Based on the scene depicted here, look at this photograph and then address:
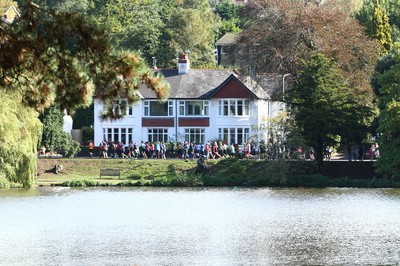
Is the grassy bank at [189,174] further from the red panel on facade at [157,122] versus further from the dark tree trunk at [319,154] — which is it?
the red panel on facade at [157,122]

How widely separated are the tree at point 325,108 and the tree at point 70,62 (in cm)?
5879

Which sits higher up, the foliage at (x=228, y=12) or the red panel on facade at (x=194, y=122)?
the foliage at (x=228, y=12)

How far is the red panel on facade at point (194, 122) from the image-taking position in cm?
10538

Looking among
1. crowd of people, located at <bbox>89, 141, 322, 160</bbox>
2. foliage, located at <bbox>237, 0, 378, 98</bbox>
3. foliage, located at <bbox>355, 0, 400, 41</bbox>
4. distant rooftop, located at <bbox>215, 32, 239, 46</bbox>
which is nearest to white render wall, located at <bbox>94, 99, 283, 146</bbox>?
crowd of people, located at <bbox>89, 141, 322, 160</bbox>

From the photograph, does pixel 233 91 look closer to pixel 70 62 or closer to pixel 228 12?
pixel 70 62

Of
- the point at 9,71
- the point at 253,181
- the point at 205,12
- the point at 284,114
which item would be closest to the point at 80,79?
the point at 9,71

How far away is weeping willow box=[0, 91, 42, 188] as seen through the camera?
6278 cm

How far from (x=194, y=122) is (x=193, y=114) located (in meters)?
0.70

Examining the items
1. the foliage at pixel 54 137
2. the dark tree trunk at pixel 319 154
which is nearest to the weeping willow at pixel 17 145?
the dark tree trunk at pixel 319 154

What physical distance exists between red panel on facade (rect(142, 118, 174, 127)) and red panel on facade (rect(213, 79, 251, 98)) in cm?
471

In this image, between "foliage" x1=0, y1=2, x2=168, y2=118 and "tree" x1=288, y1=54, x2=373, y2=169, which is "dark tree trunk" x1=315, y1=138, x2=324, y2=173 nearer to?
"tree" x1=288, y1=54, x2=373, y2=169

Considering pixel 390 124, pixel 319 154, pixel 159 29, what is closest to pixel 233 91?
pixel 319 154

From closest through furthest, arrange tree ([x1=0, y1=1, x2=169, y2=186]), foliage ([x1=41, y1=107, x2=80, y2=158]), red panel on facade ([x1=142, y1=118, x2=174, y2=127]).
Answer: tree ([x1=0, y1=1, x2=169, y2=186]) → foliage ([x1=41, y1=107, x2=80, y2=158]) → red panel on facade ([x1=142, y1=118, x2=174, y2=127])

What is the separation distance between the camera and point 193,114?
346 feet
